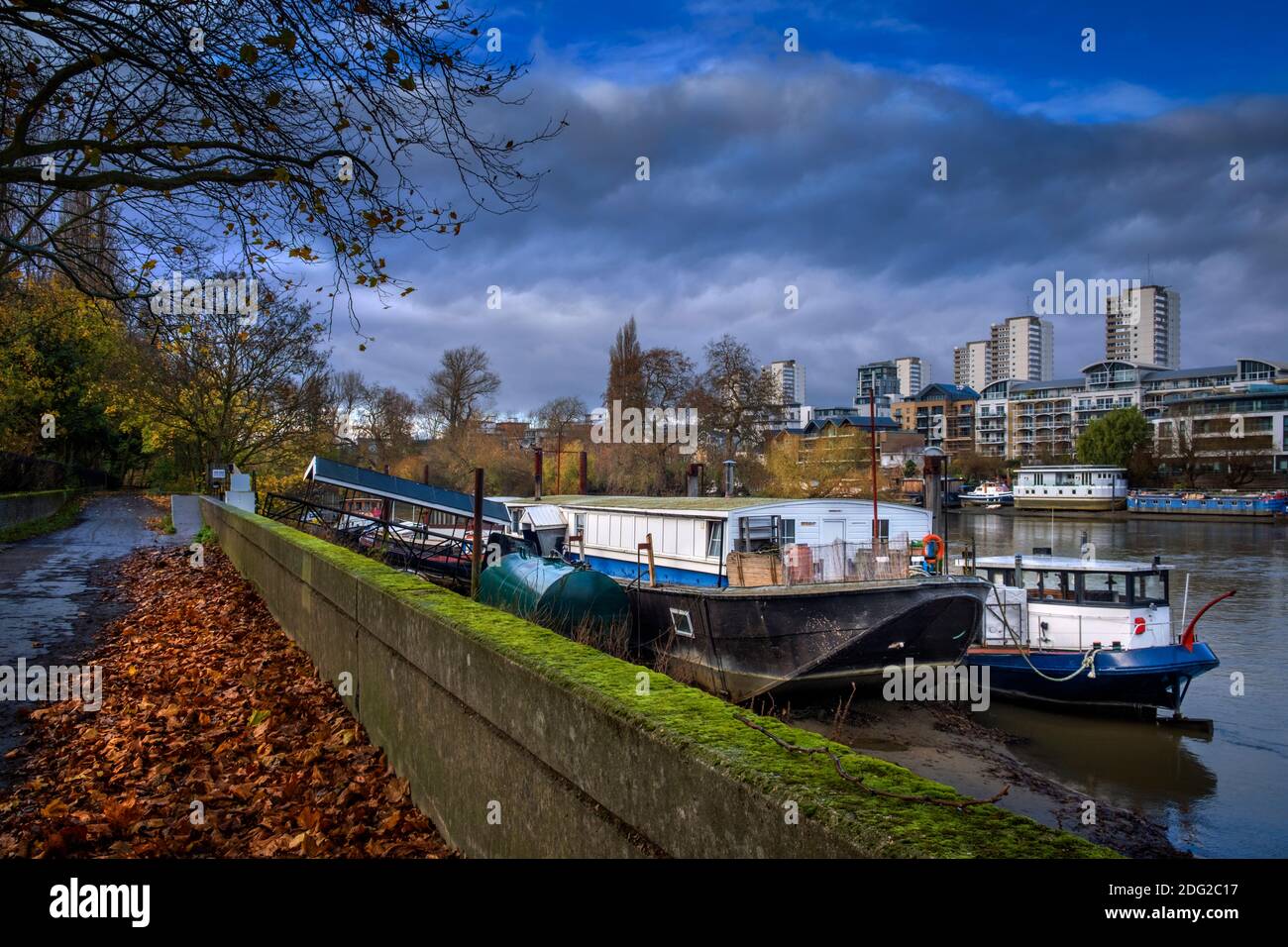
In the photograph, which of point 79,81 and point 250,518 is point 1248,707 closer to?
point 250,518

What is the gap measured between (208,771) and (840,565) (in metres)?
14.8

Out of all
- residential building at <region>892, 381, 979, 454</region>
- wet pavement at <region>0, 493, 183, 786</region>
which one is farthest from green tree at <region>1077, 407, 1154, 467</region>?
wet pavement at <region>0, 493, 183, 786</region>

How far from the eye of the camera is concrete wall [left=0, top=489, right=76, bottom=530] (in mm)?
28062

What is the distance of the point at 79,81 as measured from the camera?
30.8ft

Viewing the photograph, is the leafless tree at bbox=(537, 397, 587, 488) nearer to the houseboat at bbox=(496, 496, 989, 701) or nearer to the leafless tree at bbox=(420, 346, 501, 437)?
the leafless tree at bbox=(420, 346, 501, 437)

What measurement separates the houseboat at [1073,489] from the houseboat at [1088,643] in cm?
7053

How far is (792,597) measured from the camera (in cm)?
1838

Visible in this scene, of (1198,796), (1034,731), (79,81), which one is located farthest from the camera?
(1034,731)

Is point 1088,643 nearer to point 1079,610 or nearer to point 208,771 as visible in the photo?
point 1079,610

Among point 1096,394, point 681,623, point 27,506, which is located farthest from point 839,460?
point 1096,394

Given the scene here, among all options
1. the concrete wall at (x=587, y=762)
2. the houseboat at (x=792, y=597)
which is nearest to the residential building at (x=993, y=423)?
the houseboat at (x=792, y=597)

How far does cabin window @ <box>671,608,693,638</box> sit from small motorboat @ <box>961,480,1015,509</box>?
88.7 meters

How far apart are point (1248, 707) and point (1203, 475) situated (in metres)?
93.6
